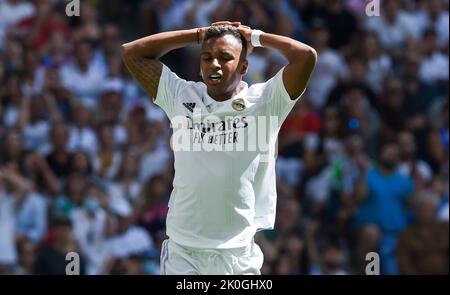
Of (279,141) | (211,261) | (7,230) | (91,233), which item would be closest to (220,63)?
(211,261)

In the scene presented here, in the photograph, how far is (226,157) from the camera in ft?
25.7

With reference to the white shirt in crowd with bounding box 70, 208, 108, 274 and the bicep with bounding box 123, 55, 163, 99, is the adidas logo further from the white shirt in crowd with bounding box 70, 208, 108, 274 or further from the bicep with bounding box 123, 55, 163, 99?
the white shirt in crowd with bounding box 70, 208, 108, 274

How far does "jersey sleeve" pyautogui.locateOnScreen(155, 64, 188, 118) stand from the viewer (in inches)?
322

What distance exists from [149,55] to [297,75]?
106 cm

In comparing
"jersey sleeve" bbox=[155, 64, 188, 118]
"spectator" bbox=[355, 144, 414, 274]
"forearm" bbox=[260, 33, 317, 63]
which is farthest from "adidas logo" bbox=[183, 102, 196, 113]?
"spectator" bbox=[355, 144, 414, 274]

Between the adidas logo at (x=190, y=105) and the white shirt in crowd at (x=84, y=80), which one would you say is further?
the white shirt in crowd at (x=84, y=80)

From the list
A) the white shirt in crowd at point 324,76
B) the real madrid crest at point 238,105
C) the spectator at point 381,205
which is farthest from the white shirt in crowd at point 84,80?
the real madrid crest at point 238,105

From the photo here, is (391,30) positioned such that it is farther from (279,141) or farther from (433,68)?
(279,141)

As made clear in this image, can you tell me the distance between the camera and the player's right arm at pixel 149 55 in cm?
822

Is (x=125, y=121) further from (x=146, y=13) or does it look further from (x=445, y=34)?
(x=445, y=34)

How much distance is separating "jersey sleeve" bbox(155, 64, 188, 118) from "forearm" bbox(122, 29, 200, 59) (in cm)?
15

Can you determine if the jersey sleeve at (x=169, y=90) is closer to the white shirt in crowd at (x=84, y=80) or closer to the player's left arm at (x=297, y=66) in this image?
the player's left arm at (x=297, y=66)

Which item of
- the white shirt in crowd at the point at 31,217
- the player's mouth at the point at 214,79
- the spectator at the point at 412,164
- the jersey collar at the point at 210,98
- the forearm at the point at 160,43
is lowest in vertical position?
the white shirt in crowd at the point at 31,217

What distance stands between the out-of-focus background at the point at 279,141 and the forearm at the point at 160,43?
16.7 ft
